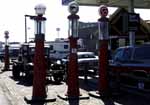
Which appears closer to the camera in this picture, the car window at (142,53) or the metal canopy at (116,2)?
the car window at (142,53)

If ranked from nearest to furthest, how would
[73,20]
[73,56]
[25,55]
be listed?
[73,56] < [73,20] < [25,55]

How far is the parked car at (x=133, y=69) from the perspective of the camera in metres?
13.9

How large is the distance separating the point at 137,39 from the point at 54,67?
11.7 metres

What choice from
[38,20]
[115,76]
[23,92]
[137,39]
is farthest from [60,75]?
[137,39]

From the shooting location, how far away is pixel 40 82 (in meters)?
14.6

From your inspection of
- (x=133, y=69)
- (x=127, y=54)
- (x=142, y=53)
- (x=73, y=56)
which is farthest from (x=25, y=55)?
(x=133, y=69)

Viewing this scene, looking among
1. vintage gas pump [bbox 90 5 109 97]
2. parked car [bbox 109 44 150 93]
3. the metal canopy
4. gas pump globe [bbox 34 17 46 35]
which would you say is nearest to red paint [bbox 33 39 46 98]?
gas pump globe [bbox 34 17 46 35]

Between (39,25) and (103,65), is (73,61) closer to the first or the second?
(103,65)

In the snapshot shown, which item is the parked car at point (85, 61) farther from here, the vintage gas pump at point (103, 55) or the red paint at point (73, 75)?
the red paint at point (73, 75)

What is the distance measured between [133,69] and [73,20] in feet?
9.37

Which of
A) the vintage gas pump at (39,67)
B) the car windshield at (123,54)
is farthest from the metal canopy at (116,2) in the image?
the vintage gas pump at (39,67)

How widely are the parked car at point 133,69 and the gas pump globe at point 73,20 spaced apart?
7.81 feet

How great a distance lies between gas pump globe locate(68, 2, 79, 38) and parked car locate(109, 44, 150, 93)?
2.38 m

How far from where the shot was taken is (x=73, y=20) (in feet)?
49.4
